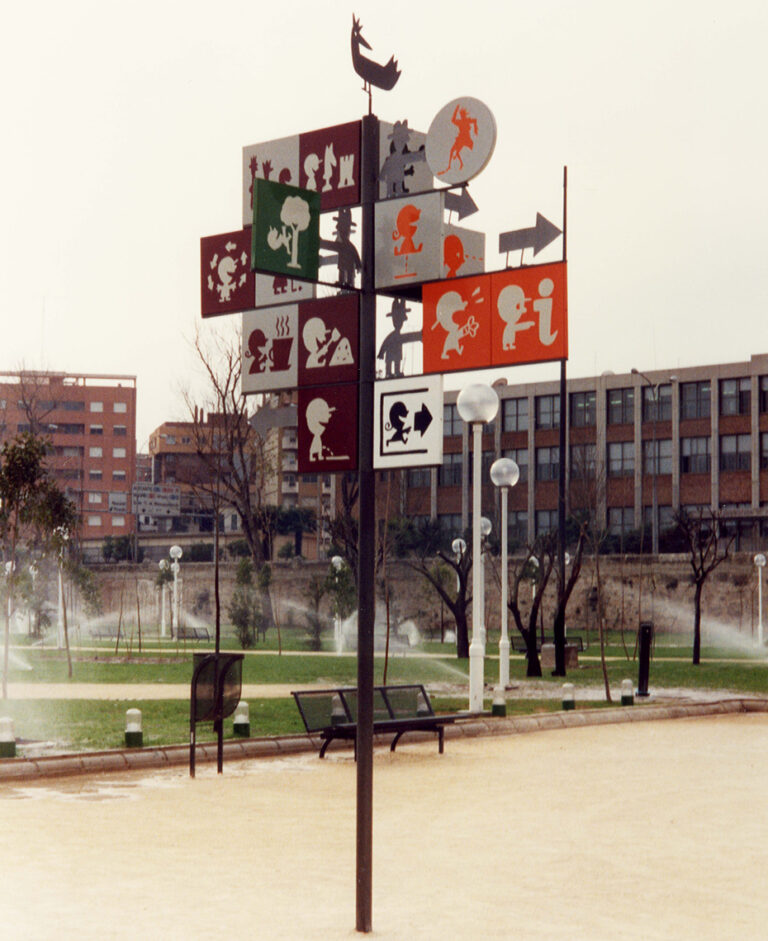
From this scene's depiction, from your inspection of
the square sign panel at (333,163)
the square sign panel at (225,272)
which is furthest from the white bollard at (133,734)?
the square sign panel at (333,163)

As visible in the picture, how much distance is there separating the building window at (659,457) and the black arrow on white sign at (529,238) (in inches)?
2416

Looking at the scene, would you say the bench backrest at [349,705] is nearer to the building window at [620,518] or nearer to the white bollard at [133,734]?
the white bollard at [133,734]

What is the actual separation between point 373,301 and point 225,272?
1.80 metres

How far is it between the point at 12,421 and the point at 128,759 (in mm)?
89215

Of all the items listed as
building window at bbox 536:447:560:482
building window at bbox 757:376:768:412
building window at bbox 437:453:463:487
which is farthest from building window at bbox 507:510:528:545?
building window at bbox 757:376:768:412

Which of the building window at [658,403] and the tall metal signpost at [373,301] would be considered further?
the building window at [658,403]

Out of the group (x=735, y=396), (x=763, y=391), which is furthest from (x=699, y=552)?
(x=735, y=396)

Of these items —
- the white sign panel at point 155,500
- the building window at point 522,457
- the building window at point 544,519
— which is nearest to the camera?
the building window at point 544,519

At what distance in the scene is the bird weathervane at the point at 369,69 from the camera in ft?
21.4

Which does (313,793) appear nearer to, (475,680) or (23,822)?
(23,822)

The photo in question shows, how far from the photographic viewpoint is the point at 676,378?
218ft

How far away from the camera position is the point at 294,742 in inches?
523

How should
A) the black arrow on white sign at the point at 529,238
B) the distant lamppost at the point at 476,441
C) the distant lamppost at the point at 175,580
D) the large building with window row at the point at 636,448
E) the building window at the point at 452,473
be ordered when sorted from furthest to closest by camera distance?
the building window at the point at 452,473 → the large building with window row at the point at 636,448 → the distant lamppost at the point at 175,580 → the distant lamppost at the point at 476,441 → the black arrow on white sign at the point at 529,238

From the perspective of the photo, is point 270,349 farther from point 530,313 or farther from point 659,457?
point 659,457
